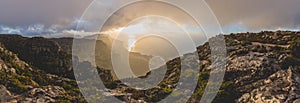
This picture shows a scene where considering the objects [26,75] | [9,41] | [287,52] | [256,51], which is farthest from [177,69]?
[9,41]

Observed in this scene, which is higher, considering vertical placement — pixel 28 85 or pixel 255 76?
pixel 255 76

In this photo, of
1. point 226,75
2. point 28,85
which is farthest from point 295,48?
point 28,85

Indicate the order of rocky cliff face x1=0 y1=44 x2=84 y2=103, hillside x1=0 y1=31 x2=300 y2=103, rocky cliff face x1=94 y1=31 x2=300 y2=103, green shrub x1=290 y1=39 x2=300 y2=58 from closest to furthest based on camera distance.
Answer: rocky cliff face x1=94 y1=31 x2=300 y2=103, hillside x1=0 y1=31 x2=300 y2=103, rocky cliff face x1=0 y1=44 x2=84 y2=103, green shrub x1=290 y1=39 x2=300 y2=58

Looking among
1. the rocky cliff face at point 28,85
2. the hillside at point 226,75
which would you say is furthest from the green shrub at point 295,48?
the rocky cliff face at point 28,85

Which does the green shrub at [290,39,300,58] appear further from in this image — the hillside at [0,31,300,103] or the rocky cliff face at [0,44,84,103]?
the rocky cliff face at [0,44,84,103]

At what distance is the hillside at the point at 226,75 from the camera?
98.6 meters

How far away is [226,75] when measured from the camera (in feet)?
368

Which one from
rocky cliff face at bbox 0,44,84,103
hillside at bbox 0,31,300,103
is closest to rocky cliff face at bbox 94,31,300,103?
hillside at bbox 0,31,300,103

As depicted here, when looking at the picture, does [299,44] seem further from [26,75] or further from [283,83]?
[26,75]

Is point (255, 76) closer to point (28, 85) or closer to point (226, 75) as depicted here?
Answer: point (226, 75)

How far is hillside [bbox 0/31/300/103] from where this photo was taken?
9862 centimetres

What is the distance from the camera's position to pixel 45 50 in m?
149

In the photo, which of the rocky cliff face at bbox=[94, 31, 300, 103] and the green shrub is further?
the green shrub

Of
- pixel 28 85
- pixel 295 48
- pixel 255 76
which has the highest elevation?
pixel 295 48
